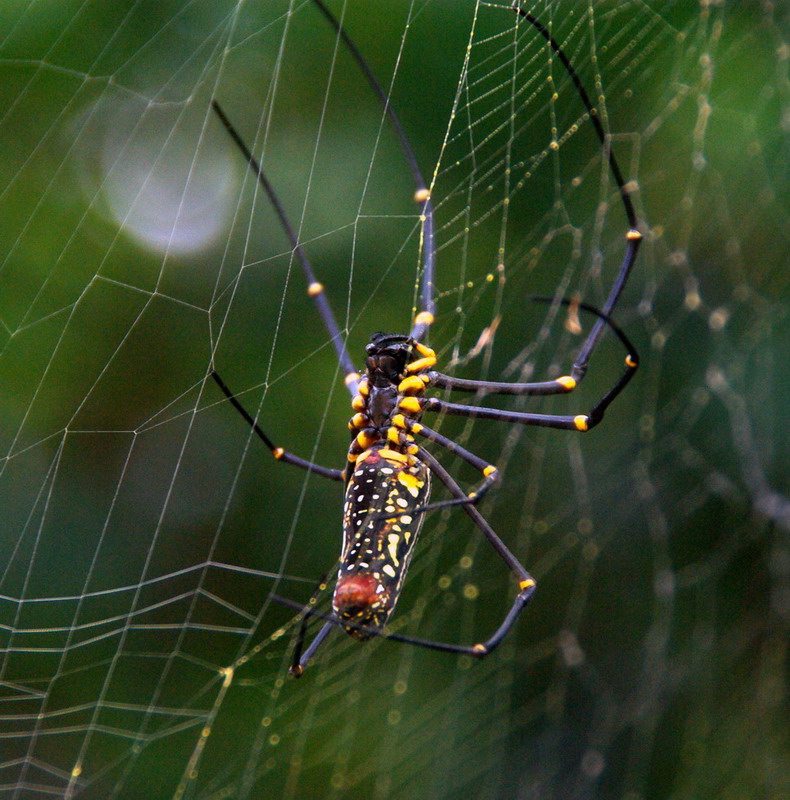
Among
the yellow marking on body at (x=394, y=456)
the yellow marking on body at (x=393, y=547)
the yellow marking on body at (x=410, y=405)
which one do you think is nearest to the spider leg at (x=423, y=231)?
the yellow marking on body at (x=410, y=405)

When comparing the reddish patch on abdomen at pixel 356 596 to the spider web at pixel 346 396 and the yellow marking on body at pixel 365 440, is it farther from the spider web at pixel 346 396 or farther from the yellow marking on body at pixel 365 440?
the spider web at pixel 346 396

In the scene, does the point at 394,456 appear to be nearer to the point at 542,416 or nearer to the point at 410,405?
the point at 410,405

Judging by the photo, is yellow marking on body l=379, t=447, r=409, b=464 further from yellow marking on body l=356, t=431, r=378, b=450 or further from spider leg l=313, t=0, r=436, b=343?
spider leg l=313, t=0, r=436, b=343

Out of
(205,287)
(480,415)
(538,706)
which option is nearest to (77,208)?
(205,287)

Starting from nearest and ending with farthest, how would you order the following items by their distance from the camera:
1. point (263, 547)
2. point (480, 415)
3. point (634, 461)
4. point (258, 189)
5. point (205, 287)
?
1. point (480, 415)
2. point (258, 189)
3. point (205, 287)
4. point (263, 547)
5. point (634, 461)

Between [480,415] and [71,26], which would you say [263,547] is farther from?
[71,26]

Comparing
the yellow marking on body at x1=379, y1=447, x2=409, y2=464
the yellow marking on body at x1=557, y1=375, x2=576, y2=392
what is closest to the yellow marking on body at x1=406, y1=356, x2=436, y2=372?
the yellow marking on body at x1=379, y1=447, x2=409, y2=464

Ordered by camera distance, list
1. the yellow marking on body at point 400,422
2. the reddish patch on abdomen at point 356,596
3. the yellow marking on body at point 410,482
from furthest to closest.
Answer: the yellow marking on body at point 400,422, the yellow marking on body at point 410,482, the reddish patch on abdomen at point 356,596
